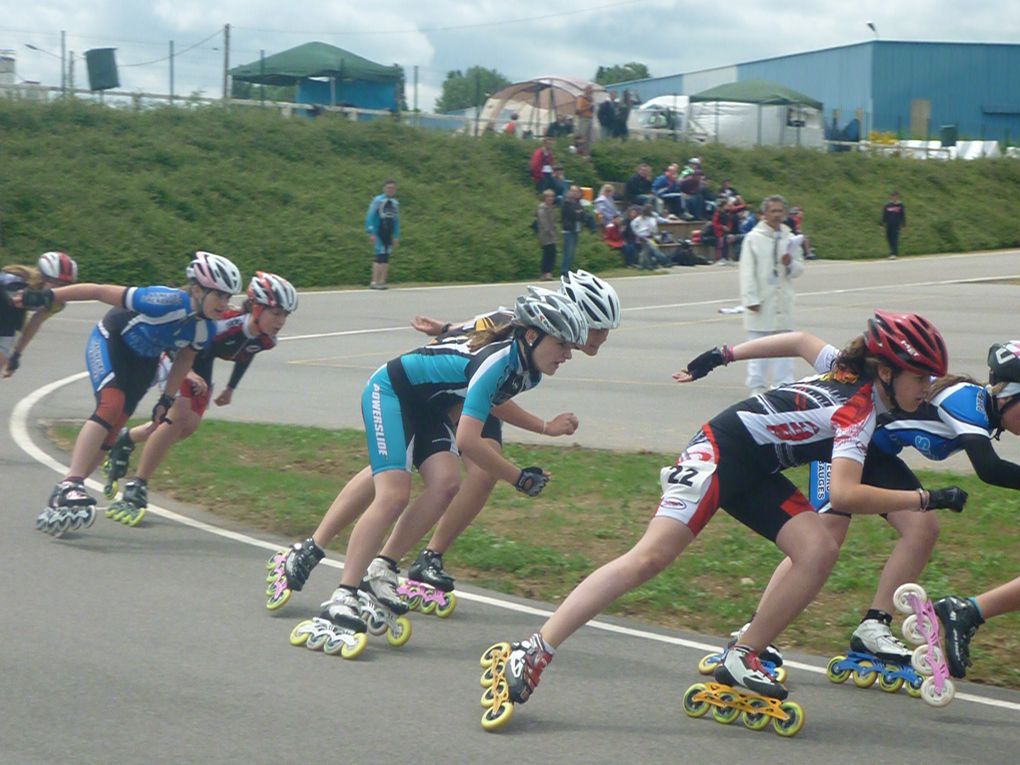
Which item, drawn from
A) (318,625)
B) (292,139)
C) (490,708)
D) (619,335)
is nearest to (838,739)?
(490,708)

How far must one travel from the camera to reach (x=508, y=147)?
42375 mm

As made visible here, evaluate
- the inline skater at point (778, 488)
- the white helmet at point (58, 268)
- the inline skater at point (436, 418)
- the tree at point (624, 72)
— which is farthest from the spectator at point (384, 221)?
the tree at point (624, 72)

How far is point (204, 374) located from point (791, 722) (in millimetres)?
5746

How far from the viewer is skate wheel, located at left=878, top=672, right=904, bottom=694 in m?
6.38

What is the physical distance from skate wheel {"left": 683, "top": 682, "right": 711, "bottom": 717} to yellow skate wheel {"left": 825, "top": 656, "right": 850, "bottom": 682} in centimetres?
90

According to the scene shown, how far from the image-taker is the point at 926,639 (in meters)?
5.78

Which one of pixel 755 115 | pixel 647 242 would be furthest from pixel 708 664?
pixel 755 115

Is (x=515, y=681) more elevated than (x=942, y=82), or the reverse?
(x=942, y=82)

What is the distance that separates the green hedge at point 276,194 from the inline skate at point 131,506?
21310 mm

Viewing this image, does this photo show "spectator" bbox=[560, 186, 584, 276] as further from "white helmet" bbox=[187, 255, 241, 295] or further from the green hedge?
"white helmet" bbox=[187, 255, 241, 295]

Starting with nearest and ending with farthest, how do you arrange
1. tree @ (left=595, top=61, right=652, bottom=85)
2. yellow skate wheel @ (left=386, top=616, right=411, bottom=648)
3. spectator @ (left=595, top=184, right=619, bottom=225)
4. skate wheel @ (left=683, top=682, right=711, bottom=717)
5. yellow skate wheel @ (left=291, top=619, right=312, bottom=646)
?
1. skate wheel @ (left=683, top=682, right=711, bottom=717)
2. yellow skate wheel @ (left=291, top=619, right=312, bottom=646)
3. yellow skate wheel @ (left=386, top=616, right=411, bottom=648)
4. spectator @ (left=595, top=184, right=619, bottom=225)
5. tree @ (left=595, top=61, right=652, bottom=85)

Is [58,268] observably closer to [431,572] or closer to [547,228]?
[431,572]

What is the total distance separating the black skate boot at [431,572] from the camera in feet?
25.2

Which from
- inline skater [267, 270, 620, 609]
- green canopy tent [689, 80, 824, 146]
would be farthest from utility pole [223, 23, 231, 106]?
inline skater [267, 270, 620, 609]
